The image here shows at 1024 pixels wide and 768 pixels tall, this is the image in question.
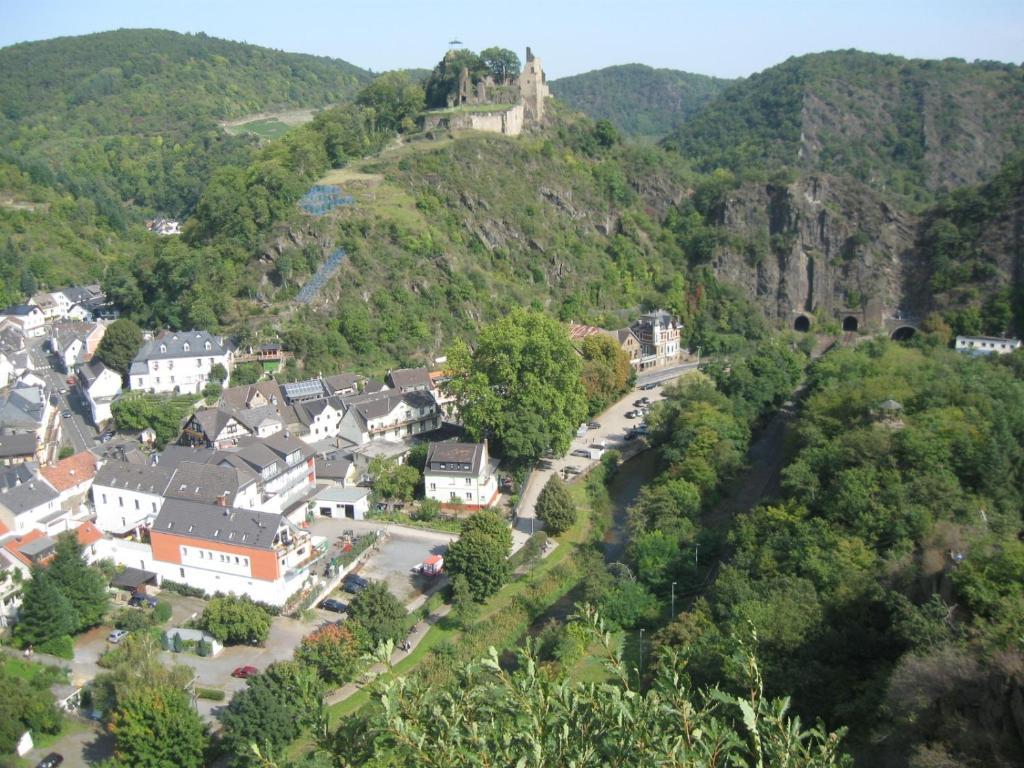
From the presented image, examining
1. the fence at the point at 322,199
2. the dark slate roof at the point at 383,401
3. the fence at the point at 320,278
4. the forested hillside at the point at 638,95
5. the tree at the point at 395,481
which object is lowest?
the tree at the point at 395,481

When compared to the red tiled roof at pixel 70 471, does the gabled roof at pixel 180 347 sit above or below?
above

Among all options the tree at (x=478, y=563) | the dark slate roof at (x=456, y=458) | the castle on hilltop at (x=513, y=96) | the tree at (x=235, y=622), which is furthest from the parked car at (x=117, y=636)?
the castle on hilltop at (x=513, y=96)

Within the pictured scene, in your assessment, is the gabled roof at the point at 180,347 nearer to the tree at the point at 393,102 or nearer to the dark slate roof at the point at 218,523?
the dark slate roof at the point at 218,523

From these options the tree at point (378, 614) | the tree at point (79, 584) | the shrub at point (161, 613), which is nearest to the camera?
the tree at point (378, 614)

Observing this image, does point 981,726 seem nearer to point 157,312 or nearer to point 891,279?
point 157,312

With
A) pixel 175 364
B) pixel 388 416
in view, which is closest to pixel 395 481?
pixel 388 416

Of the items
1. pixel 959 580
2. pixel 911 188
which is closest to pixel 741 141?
pixel 911 188

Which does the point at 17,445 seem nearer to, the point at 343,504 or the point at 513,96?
the point at 343,504
